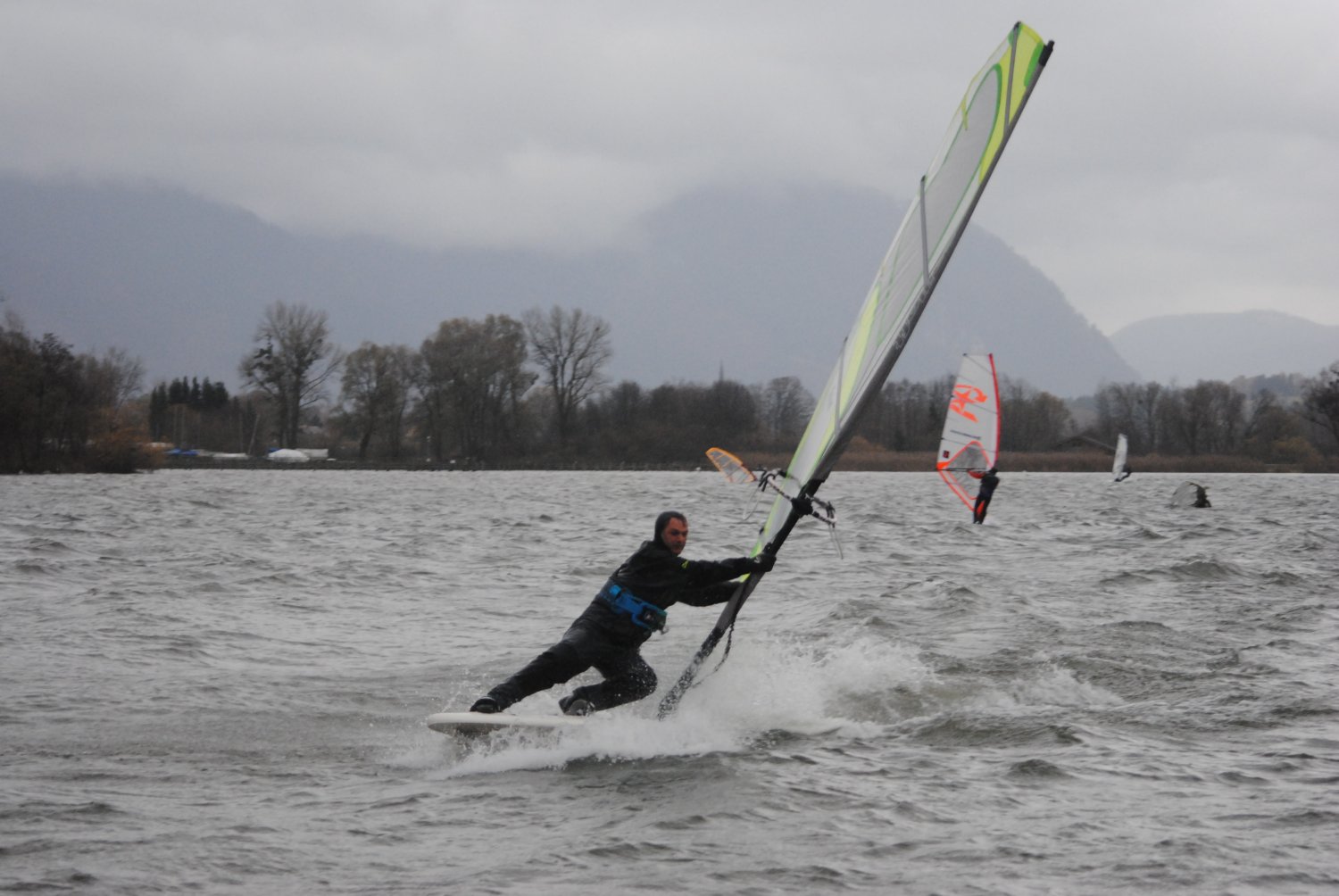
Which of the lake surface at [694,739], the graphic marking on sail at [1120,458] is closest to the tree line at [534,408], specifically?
the graphic marking on sail at [1120,458]

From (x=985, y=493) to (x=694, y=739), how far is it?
15769mm

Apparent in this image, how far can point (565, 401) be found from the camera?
108 metres

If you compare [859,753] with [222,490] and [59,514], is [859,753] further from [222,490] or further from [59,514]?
[222,490]

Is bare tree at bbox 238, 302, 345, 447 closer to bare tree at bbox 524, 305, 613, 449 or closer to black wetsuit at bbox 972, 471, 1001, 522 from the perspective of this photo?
bare tree at bbox 524, 305, 613, 449

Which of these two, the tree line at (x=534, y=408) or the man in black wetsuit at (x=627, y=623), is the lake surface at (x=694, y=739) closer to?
the man in black wetsuit at (x=627, y=623)

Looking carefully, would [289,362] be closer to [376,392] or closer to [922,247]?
[376,392]

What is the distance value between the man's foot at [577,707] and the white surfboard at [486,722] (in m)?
0.29

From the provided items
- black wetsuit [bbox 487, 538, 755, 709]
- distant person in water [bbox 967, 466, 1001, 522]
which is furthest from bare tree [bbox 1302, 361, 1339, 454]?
black wetsuit [bbox 487, 538, 755, 709]

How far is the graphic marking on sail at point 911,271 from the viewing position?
6000 millimetres

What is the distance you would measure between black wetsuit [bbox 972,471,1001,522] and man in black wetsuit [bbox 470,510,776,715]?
13760mm

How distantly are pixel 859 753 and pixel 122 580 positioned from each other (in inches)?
471

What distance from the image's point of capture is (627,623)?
7.68m

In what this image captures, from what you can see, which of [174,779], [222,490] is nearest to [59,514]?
[222,490]

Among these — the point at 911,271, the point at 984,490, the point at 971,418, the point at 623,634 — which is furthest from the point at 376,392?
the point at 911,271
